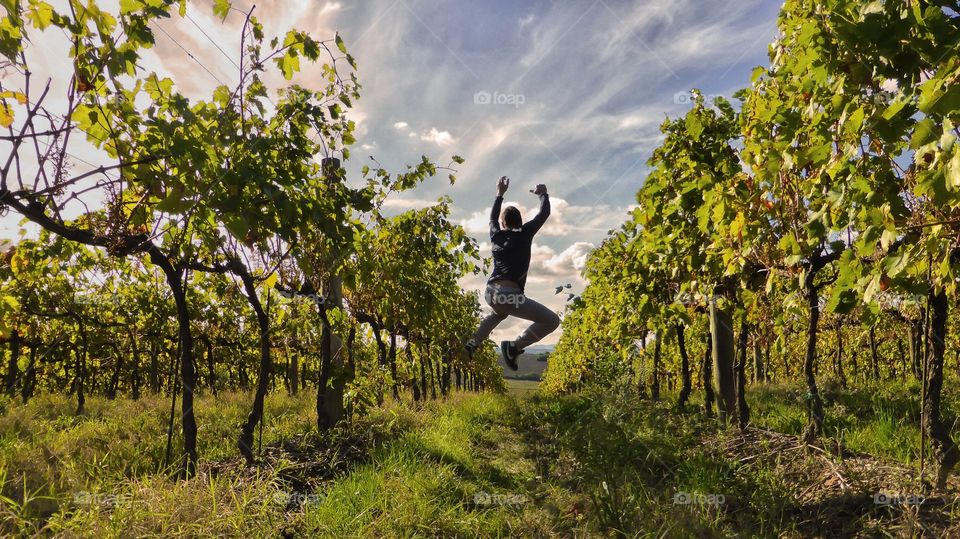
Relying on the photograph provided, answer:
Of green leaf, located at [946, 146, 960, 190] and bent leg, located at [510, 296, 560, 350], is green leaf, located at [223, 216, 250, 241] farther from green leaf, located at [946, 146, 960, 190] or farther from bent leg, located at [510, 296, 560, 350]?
green leaf, located at [946, 146, 960, 190]

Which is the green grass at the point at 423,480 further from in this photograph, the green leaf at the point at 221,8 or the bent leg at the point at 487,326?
the green leaf at the point at 221,8

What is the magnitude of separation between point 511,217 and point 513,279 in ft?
2.90

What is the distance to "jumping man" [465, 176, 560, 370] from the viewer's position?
481 centimetres

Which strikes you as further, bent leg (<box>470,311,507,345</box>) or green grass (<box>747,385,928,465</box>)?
bent leg (<box>470,311,507,345</box>)

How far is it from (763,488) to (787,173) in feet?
8.68

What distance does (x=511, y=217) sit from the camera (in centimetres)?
542

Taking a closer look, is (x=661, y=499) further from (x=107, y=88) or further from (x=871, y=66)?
(x=107, y=88)

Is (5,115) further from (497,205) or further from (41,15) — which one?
(497,205)

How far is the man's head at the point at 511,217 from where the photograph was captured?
5.39 m

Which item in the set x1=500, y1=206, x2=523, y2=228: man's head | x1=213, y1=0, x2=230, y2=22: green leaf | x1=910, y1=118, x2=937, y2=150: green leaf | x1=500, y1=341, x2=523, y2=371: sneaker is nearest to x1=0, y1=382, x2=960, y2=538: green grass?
x1=500, y1=341, x2=523, y2=371: sneaker

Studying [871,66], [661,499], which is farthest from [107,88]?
[661,499]

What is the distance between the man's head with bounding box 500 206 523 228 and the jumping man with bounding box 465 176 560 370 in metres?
0.04

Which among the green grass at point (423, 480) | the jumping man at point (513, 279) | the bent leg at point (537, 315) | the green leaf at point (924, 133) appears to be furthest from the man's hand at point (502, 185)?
the green leaf at point (924, 133)

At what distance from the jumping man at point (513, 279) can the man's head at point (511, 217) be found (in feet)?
0.15
